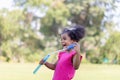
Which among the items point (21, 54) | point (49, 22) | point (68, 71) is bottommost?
point (21, 54)

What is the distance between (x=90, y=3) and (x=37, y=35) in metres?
4.90

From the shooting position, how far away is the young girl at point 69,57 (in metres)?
3.21

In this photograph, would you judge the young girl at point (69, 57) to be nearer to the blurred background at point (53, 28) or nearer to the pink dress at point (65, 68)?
the pink dress at point (65, 68)

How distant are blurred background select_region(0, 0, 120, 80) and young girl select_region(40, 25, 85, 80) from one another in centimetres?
2687

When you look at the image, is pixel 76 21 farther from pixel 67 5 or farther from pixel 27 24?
pixel 27 24

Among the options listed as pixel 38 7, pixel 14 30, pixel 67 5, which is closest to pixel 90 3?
pixel 67 5

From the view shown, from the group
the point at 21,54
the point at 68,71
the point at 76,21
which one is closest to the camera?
the point at 68,71

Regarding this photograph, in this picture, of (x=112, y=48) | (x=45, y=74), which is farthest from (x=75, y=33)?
(x=112, y=48)

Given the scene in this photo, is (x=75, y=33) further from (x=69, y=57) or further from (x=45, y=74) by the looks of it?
(x=45, y=74)

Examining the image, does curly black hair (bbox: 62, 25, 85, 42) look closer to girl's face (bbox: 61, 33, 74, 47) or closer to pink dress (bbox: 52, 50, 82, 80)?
girl's face (bbox: 61, 33, 74, 47)

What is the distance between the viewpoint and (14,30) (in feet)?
102

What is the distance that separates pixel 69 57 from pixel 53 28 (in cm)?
2902

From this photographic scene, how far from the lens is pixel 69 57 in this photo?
325cm

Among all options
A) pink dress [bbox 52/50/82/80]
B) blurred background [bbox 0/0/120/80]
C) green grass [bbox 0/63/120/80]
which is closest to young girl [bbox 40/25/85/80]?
pink dress [bbox 52/50/82/80]
